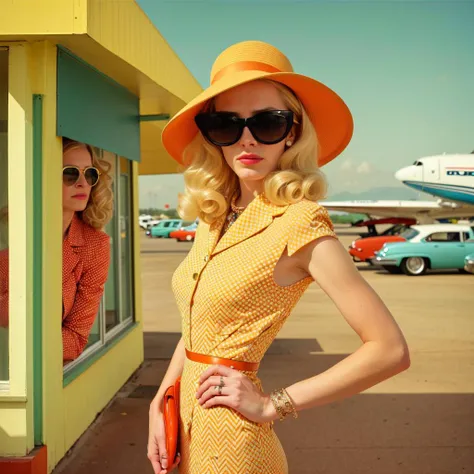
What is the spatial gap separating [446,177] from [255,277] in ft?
127

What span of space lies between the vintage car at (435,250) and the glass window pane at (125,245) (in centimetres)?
1090

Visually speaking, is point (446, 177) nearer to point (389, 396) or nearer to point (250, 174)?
point (389, 396)

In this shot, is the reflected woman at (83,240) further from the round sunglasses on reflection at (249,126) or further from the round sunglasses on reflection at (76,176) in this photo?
the round sunglasses on reflection at (249,126)

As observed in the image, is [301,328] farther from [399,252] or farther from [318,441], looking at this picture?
[399,252]

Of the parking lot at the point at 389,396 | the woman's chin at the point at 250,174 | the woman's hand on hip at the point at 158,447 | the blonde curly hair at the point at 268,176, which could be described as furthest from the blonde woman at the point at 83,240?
the woman's chin at the point at 250,174

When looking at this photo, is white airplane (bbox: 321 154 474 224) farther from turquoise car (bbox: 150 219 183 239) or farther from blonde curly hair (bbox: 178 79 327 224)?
blonde curly hair (bbox: 178 79 327 224)

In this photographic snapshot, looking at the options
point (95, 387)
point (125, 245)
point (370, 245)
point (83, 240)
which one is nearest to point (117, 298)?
point (125, 245)

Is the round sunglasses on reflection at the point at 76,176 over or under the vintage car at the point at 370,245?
over

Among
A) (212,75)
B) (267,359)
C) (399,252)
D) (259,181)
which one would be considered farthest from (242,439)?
(399,252)

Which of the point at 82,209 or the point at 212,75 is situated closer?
the point at 212,75

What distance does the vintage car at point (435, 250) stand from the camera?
613 inches

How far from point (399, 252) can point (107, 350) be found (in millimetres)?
12230

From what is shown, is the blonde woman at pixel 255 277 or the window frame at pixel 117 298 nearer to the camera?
the blonde woman at pixel 255 277

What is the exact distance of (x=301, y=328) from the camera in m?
8.84
